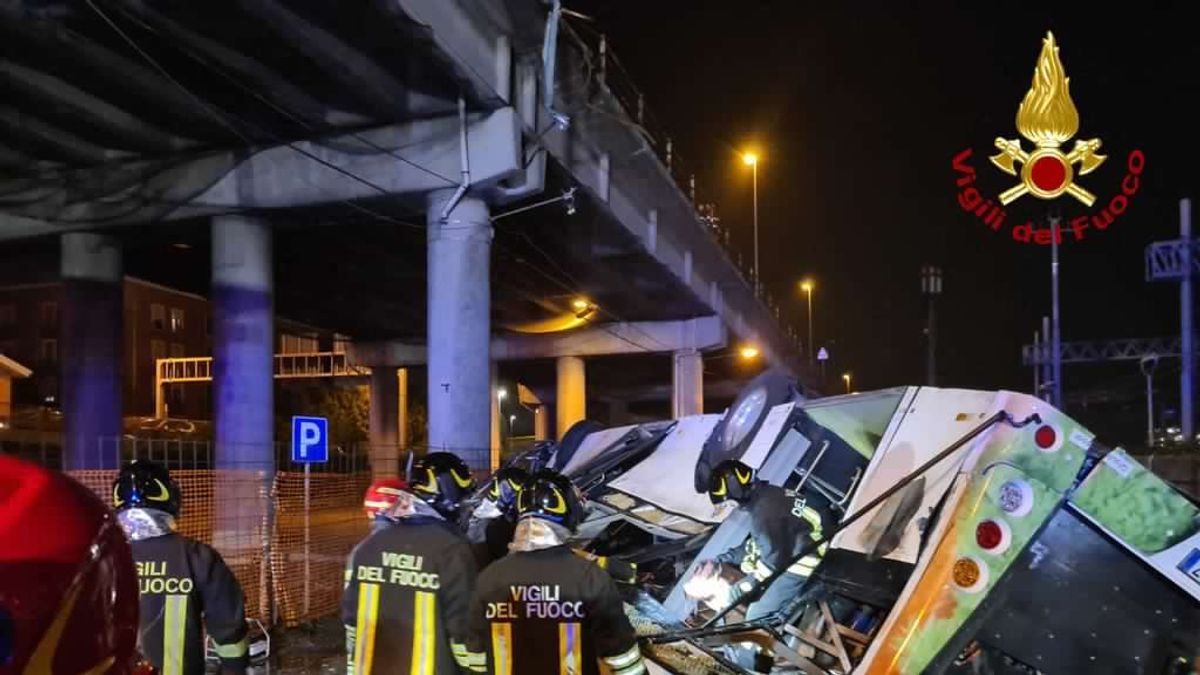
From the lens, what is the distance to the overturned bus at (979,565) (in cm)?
473

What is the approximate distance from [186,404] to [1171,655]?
183ft

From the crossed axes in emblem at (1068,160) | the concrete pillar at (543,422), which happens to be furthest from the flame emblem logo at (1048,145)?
the concrete pillar at (543,422)

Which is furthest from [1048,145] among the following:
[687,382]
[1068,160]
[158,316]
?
[158,316]

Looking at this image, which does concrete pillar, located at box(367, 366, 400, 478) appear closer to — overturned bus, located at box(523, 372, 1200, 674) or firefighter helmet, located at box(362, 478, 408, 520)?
overturned bus, located at box(523, 372, 1200, 674)

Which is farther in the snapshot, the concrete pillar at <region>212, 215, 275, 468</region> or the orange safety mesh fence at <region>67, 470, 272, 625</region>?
the concrete pillar at <region>212, 215, 275, 468</region>

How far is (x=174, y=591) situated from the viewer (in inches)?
152

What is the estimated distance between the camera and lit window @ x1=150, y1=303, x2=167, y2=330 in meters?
54.6

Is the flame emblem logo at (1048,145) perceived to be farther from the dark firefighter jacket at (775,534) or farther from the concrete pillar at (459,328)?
the dark firefighter jacket at (775,534)

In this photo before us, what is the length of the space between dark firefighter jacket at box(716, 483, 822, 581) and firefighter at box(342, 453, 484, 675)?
8.77 ft

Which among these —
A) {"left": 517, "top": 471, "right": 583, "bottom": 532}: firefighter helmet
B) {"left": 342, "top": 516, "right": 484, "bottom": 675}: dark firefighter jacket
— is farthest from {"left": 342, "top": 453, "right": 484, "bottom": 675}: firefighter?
{"left": 517, "top": 471, "right": 583, "bottom": 532}: firefighter helmet

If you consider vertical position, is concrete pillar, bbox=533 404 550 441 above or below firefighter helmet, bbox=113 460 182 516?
below

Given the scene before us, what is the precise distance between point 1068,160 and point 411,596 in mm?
25646

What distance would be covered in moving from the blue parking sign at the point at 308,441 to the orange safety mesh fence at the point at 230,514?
0.49 meters

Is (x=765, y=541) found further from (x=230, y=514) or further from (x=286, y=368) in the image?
(x=286, y=368)
